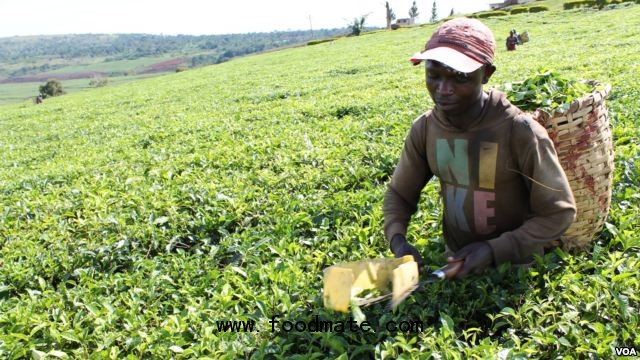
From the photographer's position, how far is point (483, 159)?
3.22m

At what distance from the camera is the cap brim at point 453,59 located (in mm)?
2857

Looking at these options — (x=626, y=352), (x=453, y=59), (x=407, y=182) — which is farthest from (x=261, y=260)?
(x=626, y=352)

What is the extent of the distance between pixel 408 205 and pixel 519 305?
1.00 meters

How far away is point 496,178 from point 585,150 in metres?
0.75

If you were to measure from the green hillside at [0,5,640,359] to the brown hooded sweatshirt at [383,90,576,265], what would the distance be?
1.49 ft

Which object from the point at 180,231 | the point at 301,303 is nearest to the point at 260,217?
the point at 180,231

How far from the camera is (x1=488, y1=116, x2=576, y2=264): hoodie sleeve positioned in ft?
10.1

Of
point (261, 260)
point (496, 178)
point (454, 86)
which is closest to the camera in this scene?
point (454, 86)

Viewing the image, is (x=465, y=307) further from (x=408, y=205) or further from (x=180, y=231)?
(x=180, y=231)

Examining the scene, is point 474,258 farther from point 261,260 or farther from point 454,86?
point 261,260

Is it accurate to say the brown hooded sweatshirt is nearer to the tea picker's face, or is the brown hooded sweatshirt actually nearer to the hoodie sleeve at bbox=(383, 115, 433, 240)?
the hoodie sleeve at bbox=(383, 115, 433, 240)

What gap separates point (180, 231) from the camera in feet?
18.2

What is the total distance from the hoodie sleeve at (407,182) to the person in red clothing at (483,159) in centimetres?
4

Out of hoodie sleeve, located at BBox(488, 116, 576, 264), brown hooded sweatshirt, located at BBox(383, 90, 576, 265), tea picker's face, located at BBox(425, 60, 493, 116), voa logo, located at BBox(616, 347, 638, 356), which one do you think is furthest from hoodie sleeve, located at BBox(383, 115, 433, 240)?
voa logo, located at BBox(616, 347, 638, 356)
